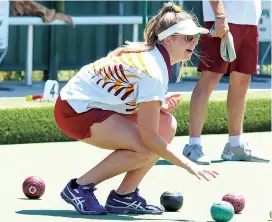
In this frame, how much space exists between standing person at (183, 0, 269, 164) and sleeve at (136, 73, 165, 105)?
1977 millimetres

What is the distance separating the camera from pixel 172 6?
230 inches

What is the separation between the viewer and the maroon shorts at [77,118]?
5617mm

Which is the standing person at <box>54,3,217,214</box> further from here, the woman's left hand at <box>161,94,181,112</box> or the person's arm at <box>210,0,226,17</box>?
the person's arm at <box>210,0,226,17</box>

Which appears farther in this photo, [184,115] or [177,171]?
[184,115]

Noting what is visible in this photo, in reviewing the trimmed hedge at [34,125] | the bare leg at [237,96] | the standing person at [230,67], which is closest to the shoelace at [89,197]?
the standing person at [230,67]

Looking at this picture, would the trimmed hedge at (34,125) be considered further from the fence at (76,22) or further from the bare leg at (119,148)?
the bare leg at (119,148)

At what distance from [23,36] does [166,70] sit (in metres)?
5.91

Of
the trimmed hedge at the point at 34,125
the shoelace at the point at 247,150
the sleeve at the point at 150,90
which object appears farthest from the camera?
the trimmed hedge at the point at 34,125

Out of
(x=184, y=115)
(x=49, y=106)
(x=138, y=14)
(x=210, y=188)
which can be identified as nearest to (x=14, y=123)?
(x=49, y=106)

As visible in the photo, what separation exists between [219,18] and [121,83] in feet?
6.28

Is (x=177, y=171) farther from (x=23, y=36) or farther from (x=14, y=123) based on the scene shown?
(x=23, y=36)

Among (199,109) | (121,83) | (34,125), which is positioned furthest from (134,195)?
(34,125)

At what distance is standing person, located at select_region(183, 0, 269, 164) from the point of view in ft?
24.7

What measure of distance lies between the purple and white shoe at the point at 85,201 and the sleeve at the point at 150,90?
0.54 metres
